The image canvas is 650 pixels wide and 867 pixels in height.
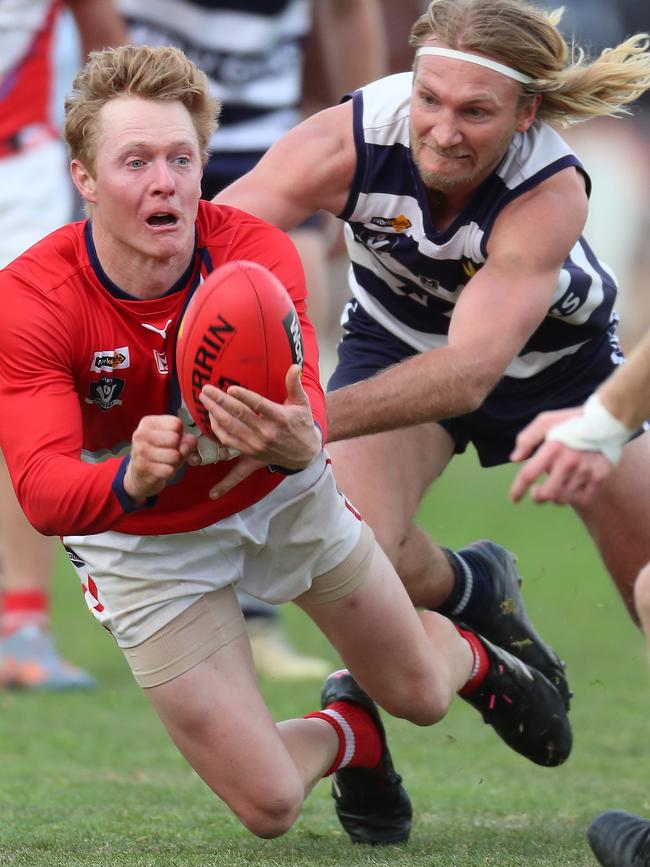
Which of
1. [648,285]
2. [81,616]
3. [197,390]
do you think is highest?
[197,390]

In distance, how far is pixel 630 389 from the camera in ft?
10.6

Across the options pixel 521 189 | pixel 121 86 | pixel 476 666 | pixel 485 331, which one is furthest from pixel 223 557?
pixel 521 189

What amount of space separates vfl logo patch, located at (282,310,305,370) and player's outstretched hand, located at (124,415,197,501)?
0.32 metres

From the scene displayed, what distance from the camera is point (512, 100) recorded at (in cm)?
421

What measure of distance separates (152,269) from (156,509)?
558 millimetres

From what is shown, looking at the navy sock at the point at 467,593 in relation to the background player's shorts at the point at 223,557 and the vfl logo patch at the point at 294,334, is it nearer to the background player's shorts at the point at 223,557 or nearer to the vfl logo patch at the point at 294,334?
the background player's shorts at the point at 223,557

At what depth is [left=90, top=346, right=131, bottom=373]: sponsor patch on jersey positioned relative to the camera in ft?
12.0

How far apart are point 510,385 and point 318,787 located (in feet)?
4.98

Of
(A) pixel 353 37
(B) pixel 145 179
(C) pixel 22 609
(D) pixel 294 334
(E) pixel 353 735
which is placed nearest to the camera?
(D) pixel 294 334

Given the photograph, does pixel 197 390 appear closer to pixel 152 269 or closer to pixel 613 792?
pixel 152 269

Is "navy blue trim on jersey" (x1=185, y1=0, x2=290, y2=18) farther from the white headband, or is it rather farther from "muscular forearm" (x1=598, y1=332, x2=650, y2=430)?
"muscular forearm" (x1=598, y1=332, x2=650, y2=430)

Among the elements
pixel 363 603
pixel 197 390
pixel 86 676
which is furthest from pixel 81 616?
pixel 197 390

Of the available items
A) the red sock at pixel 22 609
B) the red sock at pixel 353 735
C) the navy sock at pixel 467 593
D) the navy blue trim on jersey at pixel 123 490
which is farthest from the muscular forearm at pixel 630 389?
the red sock at pixel 22 609

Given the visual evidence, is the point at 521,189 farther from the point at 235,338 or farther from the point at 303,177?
the point at 235,338
